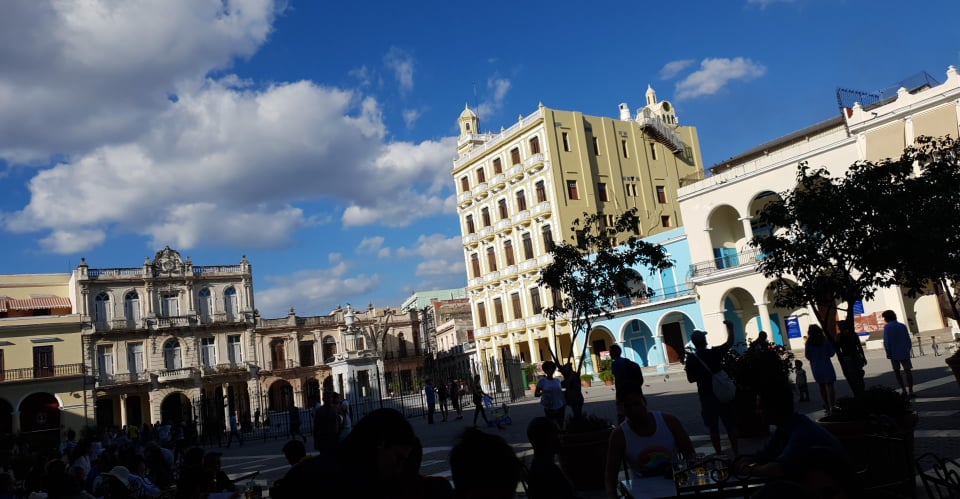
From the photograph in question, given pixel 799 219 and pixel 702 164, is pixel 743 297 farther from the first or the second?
pixel 799 219

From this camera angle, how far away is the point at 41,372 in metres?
41.9

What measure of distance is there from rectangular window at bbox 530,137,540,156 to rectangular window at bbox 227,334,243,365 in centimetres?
2798

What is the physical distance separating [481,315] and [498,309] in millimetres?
2218

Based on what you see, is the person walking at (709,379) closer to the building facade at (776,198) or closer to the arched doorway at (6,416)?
the building facade at (776,198)

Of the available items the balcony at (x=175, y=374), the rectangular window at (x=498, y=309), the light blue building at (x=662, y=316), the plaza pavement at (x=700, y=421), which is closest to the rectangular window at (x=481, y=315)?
the rectangular window at (x=498, y=309)

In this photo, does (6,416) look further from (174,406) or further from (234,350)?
(234,350)

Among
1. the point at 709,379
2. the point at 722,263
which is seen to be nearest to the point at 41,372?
the point at 722,263

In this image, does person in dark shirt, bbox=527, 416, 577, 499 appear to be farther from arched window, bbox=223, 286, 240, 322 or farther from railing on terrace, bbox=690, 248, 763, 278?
arched window, bbox=223, 286, 240, 322

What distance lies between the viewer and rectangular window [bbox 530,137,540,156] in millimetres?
43188

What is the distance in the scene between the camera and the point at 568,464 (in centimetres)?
801

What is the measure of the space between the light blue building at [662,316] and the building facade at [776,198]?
4.61ft

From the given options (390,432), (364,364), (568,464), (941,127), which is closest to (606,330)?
(364,364)

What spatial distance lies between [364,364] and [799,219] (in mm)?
27443

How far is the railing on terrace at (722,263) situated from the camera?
33750 millimetres
